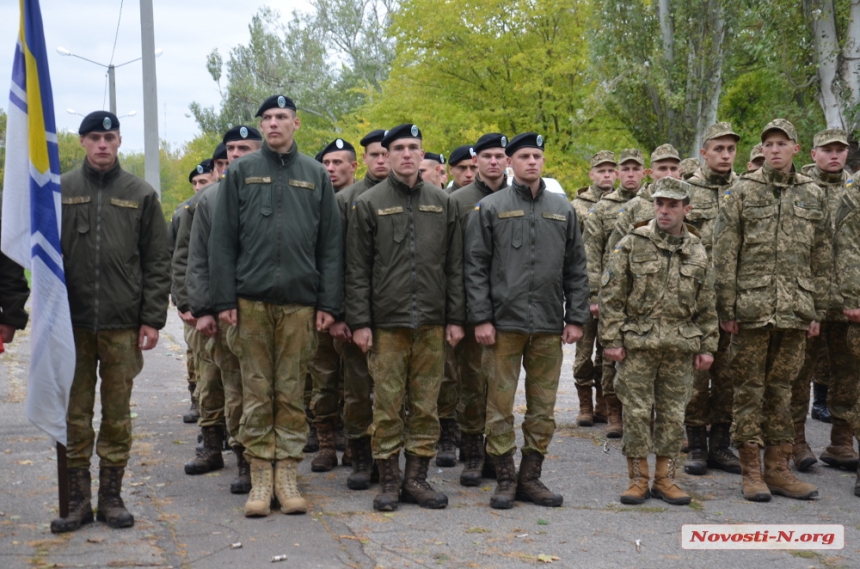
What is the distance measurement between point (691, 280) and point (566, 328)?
937 millimetres

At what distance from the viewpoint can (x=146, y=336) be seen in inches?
255

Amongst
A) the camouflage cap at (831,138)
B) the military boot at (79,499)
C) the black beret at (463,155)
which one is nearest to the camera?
the military boot at (79,499)

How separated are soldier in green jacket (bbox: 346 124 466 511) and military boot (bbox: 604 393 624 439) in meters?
2.88

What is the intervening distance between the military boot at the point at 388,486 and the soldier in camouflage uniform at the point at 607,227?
319 centimetres

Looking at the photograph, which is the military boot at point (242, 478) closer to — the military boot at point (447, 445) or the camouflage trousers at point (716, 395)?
the military boot at point (447, 445)

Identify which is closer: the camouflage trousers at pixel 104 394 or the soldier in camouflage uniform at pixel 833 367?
the camouflage trousers at pixel 104 394

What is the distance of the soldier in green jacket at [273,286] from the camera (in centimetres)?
656

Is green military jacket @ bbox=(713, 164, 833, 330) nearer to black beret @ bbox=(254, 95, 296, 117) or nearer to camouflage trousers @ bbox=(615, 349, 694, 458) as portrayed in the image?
camouflage trousers @ bbox=(615, 349, 694, 458)

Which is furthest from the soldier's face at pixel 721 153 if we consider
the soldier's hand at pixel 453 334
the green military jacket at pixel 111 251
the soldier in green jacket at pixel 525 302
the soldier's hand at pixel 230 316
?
the green military jacket at pixel 111 251

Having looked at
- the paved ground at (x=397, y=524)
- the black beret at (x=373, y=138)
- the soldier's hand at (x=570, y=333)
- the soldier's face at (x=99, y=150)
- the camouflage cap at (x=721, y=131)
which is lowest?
the paved ground at (x=397, y=524)

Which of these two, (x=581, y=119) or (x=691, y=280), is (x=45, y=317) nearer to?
(x=691, y=280)

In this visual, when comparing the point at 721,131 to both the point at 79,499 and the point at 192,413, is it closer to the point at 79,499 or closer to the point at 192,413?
the point at 79,499

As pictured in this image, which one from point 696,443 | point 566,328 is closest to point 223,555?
point 566,328

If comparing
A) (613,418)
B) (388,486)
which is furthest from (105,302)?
(613,418)
